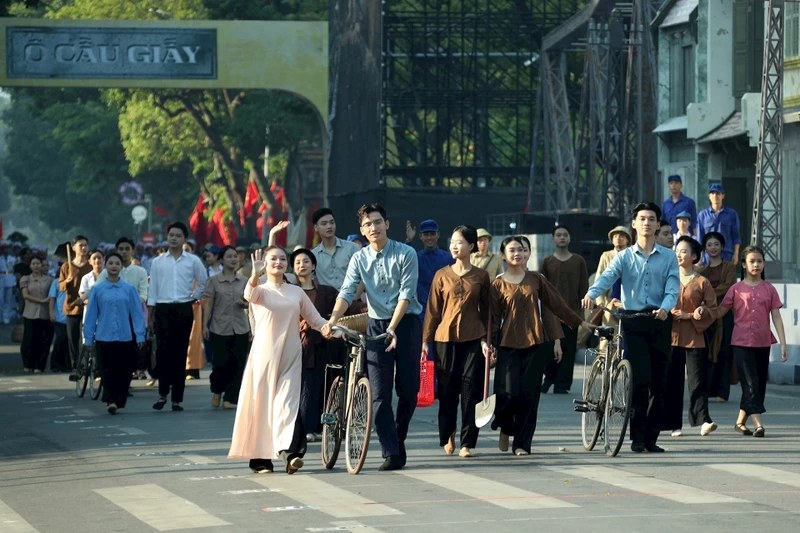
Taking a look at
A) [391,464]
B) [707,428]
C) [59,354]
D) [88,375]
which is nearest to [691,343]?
[707,428]

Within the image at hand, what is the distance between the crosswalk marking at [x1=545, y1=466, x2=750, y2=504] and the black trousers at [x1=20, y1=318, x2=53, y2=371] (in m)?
14.3

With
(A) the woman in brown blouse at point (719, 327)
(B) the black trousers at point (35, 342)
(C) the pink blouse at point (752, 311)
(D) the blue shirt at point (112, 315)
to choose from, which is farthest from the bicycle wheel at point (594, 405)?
(B) the black trousers at point (35, 342)

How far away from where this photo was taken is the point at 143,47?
38500mm

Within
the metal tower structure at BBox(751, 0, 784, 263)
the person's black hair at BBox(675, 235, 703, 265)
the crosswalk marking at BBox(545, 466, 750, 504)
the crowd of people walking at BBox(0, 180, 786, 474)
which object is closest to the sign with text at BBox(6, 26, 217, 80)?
the metal tower structure at BBox(751, 0, 784, 263)

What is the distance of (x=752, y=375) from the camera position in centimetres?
1512

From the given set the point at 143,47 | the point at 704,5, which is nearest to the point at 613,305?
the point at 704,5

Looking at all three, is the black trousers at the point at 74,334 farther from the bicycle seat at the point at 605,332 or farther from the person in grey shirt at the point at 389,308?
the bicycle seat at the point at 605,332

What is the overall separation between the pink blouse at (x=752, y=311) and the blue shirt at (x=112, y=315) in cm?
630

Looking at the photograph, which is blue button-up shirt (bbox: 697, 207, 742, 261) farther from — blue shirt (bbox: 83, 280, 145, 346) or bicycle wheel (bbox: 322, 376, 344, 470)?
bicycle wheel (bbox: 322, 376, 344, 470)

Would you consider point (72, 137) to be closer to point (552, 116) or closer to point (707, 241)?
point (552, 116)

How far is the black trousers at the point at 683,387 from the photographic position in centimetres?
1442

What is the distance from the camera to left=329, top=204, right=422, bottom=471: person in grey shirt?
1265 centimetres

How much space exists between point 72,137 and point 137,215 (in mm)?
8115

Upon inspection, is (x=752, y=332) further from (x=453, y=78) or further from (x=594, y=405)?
(x=453, y=78)
